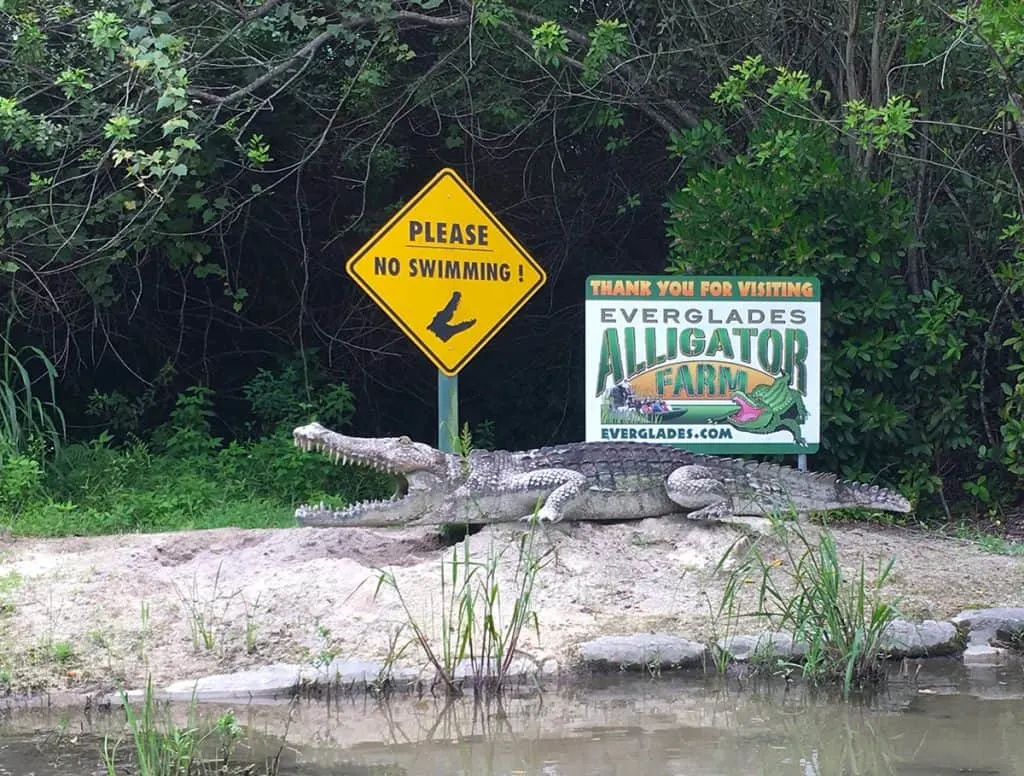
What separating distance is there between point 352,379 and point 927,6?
6177 millimetres

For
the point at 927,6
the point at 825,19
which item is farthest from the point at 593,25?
the point at 927,6

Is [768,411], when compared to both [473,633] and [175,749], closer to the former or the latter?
[473,633]

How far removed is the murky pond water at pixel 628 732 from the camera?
5.34m

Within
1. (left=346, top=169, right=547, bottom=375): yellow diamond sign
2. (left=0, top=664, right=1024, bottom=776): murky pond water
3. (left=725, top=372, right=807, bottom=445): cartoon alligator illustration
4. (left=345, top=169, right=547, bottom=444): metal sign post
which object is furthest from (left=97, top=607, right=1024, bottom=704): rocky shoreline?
(left=346, top=169, right=547, bottom=375): yellow diamond sign

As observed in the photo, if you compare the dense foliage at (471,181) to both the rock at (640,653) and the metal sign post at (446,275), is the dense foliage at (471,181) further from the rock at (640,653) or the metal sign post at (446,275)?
the rock at (640,653)

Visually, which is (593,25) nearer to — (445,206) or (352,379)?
(445,206)

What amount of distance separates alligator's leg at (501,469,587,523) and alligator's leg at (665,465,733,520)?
58cm

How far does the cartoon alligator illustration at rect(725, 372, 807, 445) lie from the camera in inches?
360

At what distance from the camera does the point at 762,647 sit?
21.8 feet

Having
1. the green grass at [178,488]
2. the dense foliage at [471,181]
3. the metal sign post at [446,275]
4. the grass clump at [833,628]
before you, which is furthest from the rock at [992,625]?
the green grass at [178,488]

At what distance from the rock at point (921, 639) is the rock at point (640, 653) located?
0.98 meters

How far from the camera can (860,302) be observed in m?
9.83

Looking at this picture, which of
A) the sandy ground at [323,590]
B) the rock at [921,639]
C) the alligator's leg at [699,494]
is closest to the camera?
the sandy ground at [323,590]

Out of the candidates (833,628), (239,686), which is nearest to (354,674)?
(239,686)
